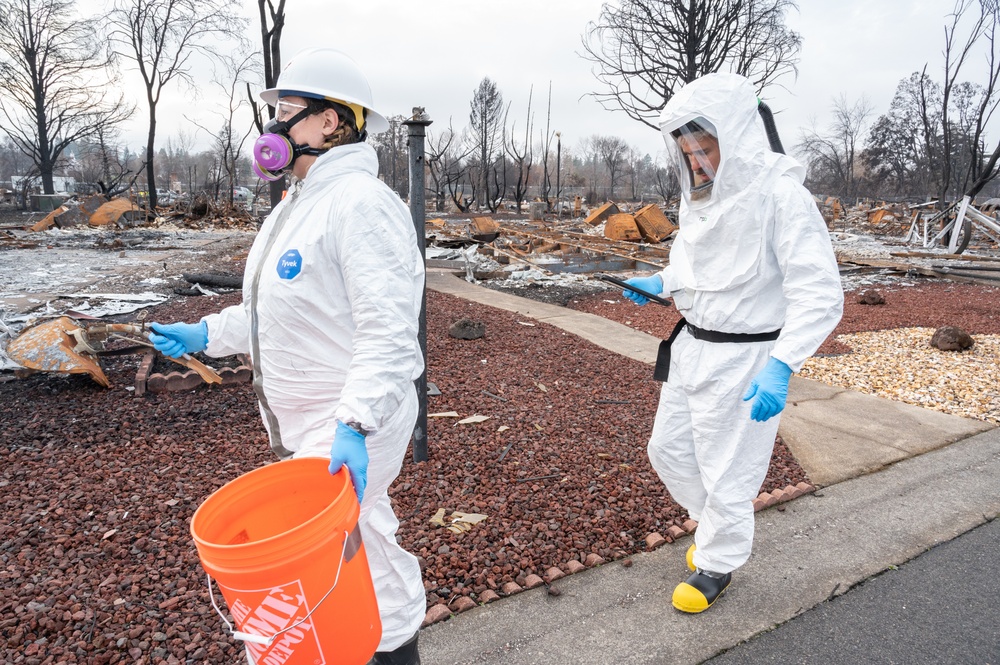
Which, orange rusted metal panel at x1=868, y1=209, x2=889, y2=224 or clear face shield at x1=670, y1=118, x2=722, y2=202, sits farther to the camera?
orange rusted metal panel at x1=868, y1=209, x2=889, y2=224

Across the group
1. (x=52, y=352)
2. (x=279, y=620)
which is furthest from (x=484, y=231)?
(x=279, y=620)

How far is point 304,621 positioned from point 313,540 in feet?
0.70

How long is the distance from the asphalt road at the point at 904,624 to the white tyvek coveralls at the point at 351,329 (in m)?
1.28

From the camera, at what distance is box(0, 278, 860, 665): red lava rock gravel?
2.20 m

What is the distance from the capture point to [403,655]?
73.3 inches

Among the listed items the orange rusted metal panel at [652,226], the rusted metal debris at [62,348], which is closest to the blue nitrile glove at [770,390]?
the rusted metal debris at [62,348]

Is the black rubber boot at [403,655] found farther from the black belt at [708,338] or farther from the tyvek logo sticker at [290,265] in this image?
the black belt at [708,338]

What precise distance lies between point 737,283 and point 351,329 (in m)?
1.42

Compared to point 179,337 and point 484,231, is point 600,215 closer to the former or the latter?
point 484,231

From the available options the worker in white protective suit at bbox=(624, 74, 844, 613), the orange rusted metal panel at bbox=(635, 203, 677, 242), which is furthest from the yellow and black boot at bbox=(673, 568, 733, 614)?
the orange rusted metal panel at bbox=(635, 203, 677, 242)

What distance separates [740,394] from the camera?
7.45 ft

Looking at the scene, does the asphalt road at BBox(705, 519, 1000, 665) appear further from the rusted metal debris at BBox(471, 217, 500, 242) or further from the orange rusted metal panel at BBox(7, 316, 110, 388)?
the rusted metal debris at BBox(471, 217, 500, 242)

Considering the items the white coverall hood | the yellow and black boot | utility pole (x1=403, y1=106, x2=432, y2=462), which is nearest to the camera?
the white coverall hood

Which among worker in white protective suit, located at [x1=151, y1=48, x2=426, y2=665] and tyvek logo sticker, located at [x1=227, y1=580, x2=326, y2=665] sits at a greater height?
worker in white protective suit, located at [x1=151, y1=48, x2=426, y2=665]
